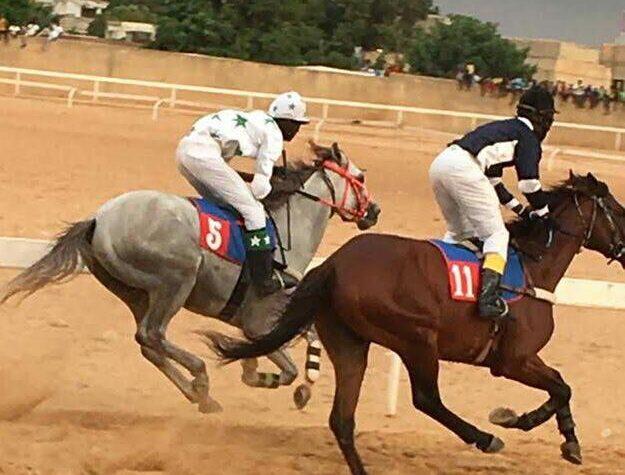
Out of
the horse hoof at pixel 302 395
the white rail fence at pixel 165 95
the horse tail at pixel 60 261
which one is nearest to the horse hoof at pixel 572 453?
the horse hoof at pixel 302 395

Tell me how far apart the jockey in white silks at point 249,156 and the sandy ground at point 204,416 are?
1058mm

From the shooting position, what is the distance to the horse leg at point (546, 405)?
7.02 meters

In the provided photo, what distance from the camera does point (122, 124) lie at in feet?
89.9

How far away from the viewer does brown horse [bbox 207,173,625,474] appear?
6.66 meters

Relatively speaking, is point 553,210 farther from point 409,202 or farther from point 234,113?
point 409,202

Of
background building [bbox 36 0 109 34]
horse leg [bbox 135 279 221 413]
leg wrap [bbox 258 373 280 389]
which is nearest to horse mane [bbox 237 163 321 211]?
horse leg [bbox 135 279 221 413]

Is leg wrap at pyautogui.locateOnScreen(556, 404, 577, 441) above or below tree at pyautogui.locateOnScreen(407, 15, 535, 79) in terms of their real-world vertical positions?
above

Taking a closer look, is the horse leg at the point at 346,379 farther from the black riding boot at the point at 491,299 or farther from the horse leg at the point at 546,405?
the horse leg at the point at 546,405

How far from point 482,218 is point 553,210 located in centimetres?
55

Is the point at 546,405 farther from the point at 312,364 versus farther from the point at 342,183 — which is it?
the point at 342,183

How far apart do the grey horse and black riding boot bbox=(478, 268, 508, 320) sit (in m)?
1.78

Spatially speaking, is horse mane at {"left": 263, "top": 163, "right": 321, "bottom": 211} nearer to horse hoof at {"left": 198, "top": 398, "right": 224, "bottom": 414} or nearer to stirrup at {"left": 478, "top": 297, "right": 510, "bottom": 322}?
horse hoof at {"left": 198, "top": 398, "right": 224, "bottom": 414}

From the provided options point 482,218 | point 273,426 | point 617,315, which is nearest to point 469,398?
point 273,426

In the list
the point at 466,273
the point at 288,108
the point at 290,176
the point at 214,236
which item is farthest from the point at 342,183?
the point at 466,273
